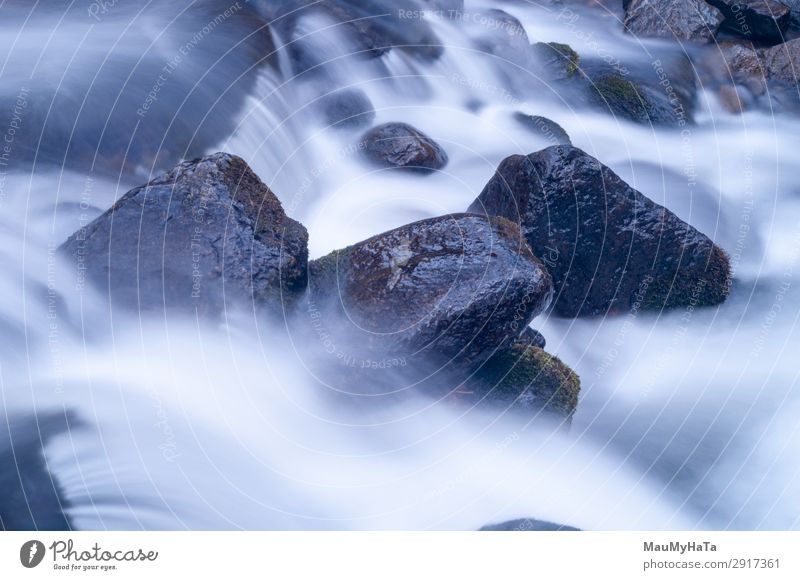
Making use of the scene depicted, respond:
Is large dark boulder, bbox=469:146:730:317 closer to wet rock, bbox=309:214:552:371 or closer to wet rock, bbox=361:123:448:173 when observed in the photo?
wet rock, bbox=309:214:552:371

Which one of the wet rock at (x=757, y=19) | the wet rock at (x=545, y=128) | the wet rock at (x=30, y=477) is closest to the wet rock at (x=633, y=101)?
the wet rock at (x=545, y=128)

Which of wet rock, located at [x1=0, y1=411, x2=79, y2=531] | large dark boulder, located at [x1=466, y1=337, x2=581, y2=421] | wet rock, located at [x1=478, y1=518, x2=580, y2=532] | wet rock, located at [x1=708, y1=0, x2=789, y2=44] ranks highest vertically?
wet rock, located at [x1=708, y1=0, x2=789, y2=44]

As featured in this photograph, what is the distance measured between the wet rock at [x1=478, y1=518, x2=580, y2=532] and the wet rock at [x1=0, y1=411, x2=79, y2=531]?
4.06 feet

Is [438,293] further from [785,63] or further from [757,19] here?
[757,19]

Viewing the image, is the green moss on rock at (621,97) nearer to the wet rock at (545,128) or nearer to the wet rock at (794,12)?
the wet rock at (545,128)

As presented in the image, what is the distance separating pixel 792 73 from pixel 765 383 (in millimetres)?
2435

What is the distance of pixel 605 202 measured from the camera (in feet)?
10.6

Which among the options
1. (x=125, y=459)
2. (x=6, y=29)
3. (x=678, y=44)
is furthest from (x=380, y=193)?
(x=678, y=44)

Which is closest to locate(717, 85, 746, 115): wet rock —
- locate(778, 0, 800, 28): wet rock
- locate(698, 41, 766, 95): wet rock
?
locate(698, 41, 766, 95): wet rock

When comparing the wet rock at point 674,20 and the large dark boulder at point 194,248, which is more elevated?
the wet rock at point 674,20

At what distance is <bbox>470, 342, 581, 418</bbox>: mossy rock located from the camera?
2777mm

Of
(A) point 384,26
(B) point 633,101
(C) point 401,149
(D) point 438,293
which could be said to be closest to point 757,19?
(B) point 633,101

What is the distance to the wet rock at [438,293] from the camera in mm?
2645

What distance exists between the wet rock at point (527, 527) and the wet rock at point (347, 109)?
7.06ft
